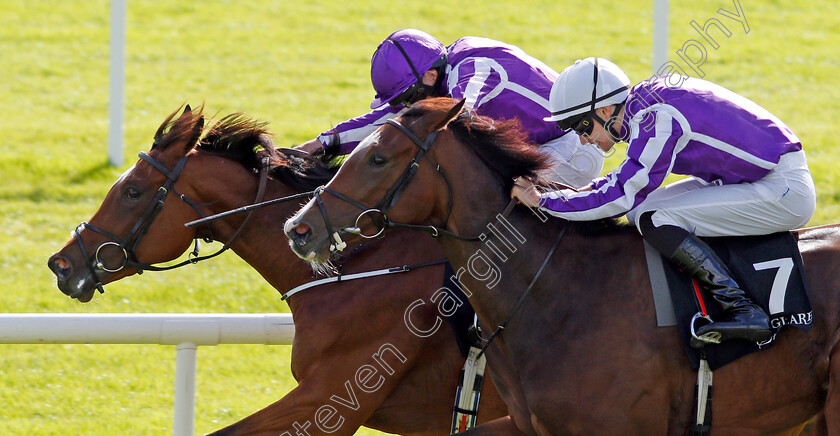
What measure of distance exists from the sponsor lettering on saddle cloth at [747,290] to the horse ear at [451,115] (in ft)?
2.88

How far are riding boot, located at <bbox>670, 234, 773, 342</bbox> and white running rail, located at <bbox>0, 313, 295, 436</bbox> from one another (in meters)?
2.22

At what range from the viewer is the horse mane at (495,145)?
12.8 feet

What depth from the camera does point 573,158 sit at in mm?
4844

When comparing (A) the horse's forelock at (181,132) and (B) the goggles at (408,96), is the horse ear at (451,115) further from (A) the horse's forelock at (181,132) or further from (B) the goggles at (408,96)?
(A) the horse's forelock at (181,132)

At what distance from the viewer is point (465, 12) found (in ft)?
55.2

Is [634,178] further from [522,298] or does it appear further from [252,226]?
[252,226]

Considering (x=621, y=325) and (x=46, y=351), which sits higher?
(x=621, y=325)

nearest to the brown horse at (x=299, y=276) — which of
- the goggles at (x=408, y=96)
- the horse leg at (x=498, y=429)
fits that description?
the horse leg at (x=498, y=429)

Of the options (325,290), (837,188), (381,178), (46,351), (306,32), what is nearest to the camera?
(381,178)

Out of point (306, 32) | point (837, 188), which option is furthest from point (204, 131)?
point (306, 32)

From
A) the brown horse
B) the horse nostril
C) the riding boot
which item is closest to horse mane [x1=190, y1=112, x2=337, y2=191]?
the brown horse

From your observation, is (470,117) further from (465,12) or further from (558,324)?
(465,12)

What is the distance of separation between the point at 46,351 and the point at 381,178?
4112mm

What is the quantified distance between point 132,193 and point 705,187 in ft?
7.82
